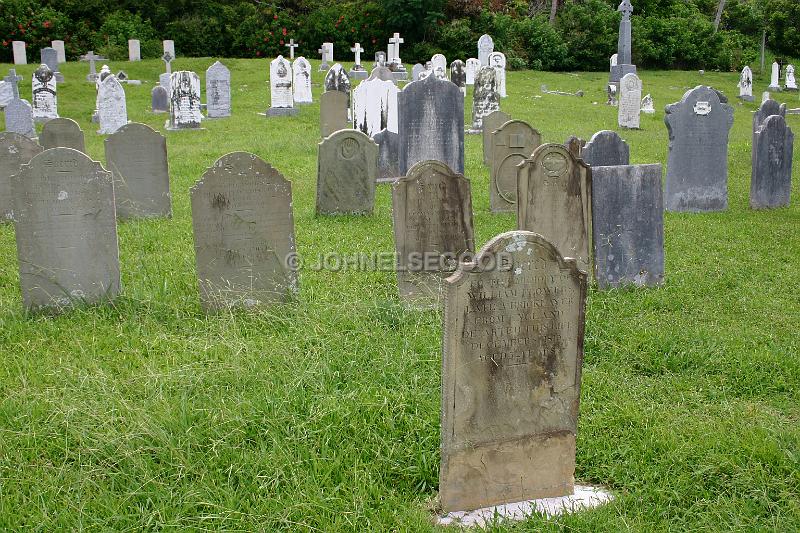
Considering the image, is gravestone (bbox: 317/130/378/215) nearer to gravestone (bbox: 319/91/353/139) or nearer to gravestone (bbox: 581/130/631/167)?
gravestone (bbox: 581/130/631/167)

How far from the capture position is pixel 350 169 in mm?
9461

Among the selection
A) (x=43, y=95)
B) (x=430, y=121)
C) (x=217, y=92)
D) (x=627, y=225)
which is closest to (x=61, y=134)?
(x=430, y=121)

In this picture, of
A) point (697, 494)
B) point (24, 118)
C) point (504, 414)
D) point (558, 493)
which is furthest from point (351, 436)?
point (24, 118)

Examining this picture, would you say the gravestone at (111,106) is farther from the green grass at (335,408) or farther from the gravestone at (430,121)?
the green grass at (335,408)

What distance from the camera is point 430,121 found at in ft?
35.0

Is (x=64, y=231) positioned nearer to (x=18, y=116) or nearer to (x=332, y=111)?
(x=332, y=111)

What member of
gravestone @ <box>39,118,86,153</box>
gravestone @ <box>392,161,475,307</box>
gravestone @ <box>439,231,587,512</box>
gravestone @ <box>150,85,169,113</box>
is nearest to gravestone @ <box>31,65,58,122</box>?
gravestone @ <box>150,85,169,113</box>

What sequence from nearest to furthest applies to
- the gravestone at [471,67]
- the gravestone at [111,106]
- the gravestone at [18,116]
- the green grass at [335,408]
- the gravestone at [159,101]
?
the green grass at [335,408] → the gravestone at [18,116] → the gravestone at [111,106] → the gravestone at [159,101] → the gravestone at [471,67]

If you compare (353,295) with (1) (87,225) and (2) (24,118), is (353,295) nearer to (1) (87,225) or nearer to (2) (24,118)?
(1) (87,225)

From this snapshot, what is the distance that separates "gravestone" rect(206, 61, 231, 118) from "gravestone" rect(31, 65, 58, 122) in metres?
3.68

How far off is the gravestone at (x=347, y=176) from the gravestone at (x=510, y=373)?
235 inches

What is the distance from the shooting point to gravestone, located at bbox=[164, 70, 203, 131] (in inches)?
698

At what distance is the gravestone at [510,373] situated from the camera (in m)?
3.53

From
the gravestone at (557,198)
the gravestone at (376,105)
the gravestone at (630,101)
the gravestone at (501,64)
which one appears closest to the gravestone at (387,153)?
the gravestone at (376,105)
